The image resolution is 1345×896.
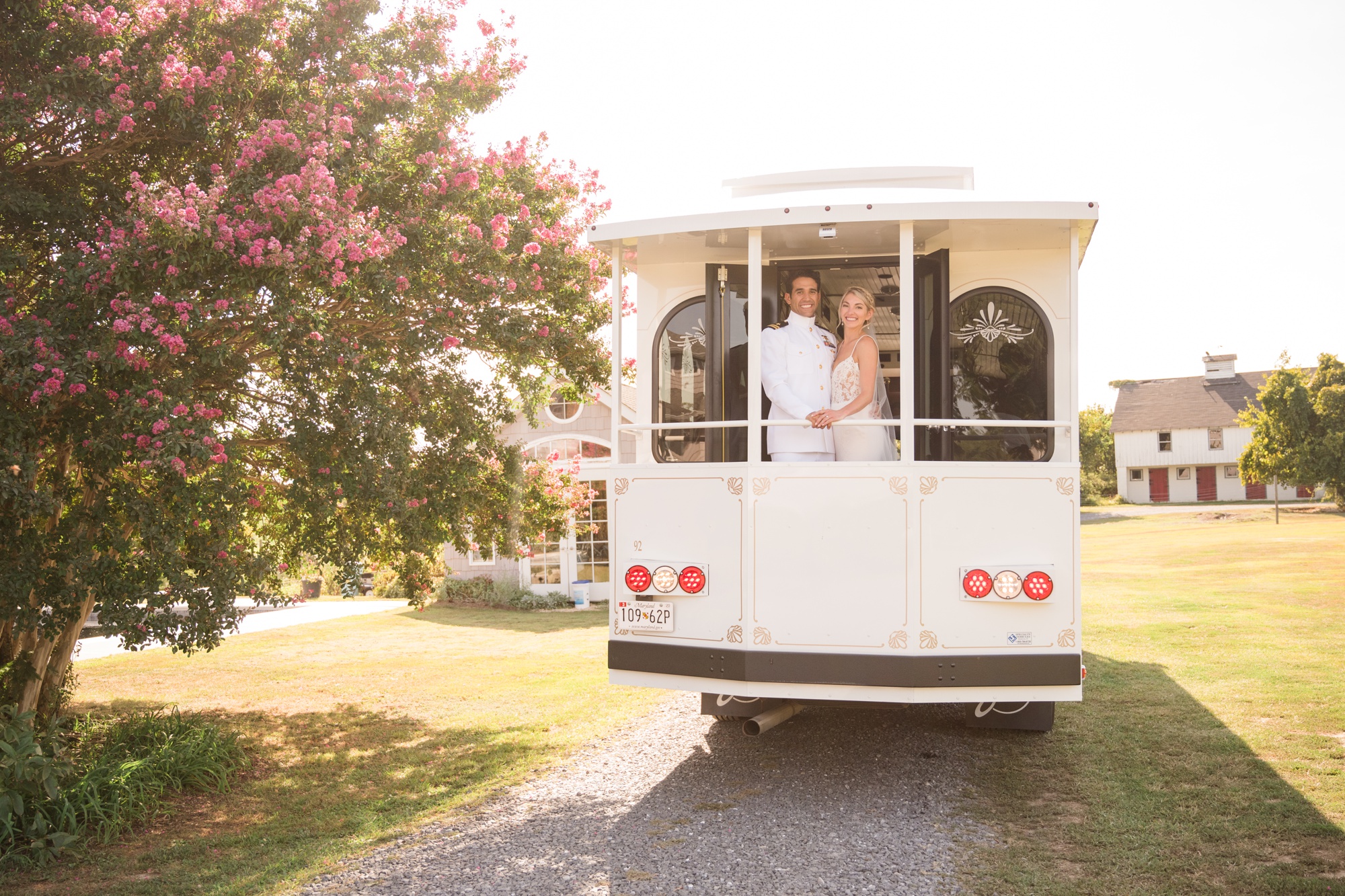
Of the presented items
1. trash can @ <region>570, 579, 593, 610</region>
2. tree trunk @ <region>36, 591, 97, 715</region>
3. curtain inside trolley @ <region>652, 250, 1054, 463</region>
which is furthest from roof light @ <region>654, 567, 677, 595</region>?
trash can @ <region>570, 579, 593, 610</region>

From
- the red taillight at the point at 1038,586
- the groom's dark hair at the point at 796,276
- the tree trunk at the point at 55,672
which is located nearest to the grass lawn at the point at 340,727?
the tree trunk at the point at 55,672

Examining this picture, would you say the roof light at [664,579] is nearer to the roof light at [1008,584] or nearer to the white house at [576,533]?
the roof light at [1008,584]

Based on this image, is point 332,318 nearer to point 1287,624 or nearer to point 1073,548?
Result: point 1073,548

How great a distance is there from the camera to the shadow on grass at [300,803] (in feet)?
16.0

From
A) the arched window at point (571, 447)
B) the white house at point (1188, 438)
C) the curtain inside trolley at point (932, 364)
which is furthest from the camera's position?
the white house at point (1188, 438)

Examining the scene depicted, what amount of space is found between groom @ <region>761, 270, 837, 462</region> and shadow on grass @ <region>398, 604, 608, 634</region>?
961 cm

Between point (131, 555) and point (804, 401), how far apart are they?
4.10 m

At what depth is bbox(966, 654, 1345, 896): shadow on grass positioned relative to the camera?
4332mm

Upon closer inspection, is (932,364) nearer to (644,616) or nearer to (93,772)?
(644,616)

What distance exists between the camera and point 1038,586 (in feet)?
16.8

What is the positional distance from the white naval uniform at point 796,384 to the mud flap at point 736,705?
1.49 meters

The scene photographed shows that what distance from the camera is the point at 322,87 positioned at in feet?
21.6

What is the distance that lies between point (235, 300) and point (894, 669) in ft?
13.9

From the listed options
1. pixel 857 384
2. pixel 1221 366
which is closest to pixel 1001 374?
pixel 857 384
